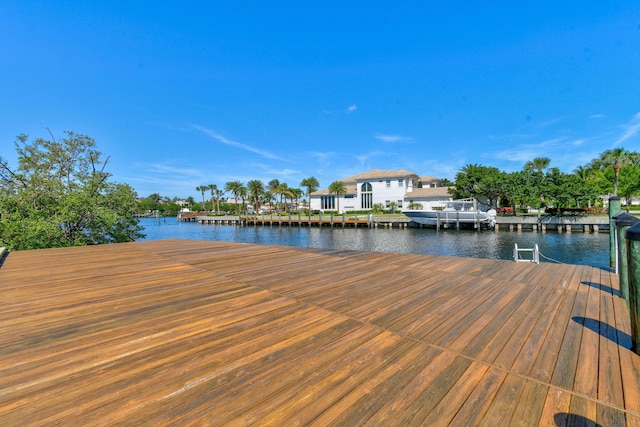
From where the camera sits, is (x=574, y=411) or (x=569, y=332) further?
(x=569, y=332)

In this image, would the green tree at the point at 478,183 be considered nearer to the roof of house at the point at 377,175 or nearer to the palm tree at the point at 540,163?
the roof of house at the point at 377,175

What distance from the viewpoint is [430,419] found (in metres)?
1.38

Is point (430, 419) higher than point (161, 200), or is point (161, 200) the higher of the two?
point (161, 200)

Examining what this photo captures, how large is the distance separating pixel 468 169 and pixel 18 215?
133 ft

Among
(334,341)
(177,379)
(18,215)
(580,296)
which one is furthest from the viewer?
(18,215)

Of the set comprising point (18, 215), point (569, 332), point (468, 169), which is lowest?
point (569, 332)

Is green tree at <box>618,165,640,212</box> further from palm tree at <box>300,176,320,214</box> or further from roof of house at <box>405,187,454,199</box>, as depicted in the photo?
palm tree at <box>300,176,320,214</box>

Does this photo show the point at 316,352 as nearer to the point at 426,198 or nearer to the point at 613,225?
the point at 613,225

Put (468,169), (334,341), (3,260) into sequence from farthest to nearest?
1. (468,169)
2. (3,260)
3. (334,341)

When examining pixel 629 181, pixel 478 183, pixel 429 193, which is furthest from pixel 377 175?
pixel 629 181

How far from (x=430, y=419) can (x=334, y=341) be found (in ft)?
2.98

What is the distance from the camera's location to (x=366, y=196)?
46.7m

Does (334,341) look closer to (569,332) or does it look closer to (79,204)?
(569,332)

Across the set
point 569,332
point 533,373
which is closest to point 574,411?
point 533,373
